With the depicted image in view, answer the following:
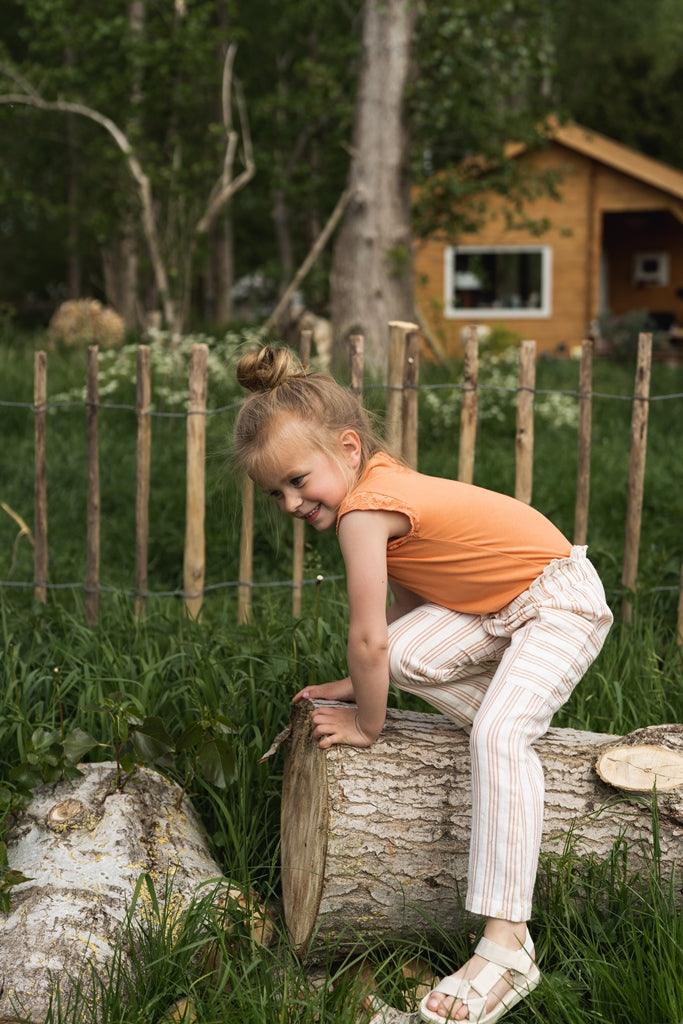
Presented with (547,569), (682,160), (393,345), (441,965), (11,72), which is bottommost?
(441,965)

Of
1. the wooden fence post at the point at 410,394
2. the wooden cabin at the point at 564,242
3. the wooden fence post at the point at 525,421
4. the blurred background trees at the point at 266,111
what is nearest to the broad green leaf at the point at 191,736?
the wooden fence post at the point at 410,394

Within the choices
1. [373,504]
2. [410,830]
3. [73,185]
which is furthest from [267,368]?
[73,185]

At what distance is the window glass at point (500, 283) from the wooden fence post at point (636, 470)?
52.2ft

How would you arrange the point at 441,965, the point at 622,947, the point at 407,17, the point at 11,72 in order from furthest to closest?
the point at 11,72
the point at 407,17
the point at 441,965
the point at 622,947

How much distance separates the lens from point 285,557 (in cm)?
572

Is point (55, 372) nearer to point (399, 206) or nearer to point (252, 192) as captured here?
point (399, 206)

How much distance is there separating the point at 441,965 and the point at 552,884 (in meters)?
0.34

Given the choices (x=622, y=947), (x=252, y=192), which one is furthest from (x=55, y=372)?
(x=252, y=192)

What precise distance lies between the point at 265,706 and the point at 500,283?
1923 cm

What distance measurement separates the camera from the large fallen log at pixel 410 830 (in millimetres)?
2771

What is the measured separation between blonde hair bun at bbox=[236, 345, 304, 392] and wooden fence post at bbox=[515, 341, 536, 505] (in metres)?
1.65

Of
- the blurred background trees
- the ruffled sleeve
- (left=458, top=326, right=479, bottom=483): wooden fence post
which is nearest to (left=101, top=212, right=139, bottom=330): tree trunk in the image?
the blurred background trees

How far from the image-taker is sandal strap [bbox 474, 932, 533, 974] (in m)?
2.53

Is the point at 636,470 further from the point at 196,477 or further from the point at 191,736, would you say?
the point at 191,736
